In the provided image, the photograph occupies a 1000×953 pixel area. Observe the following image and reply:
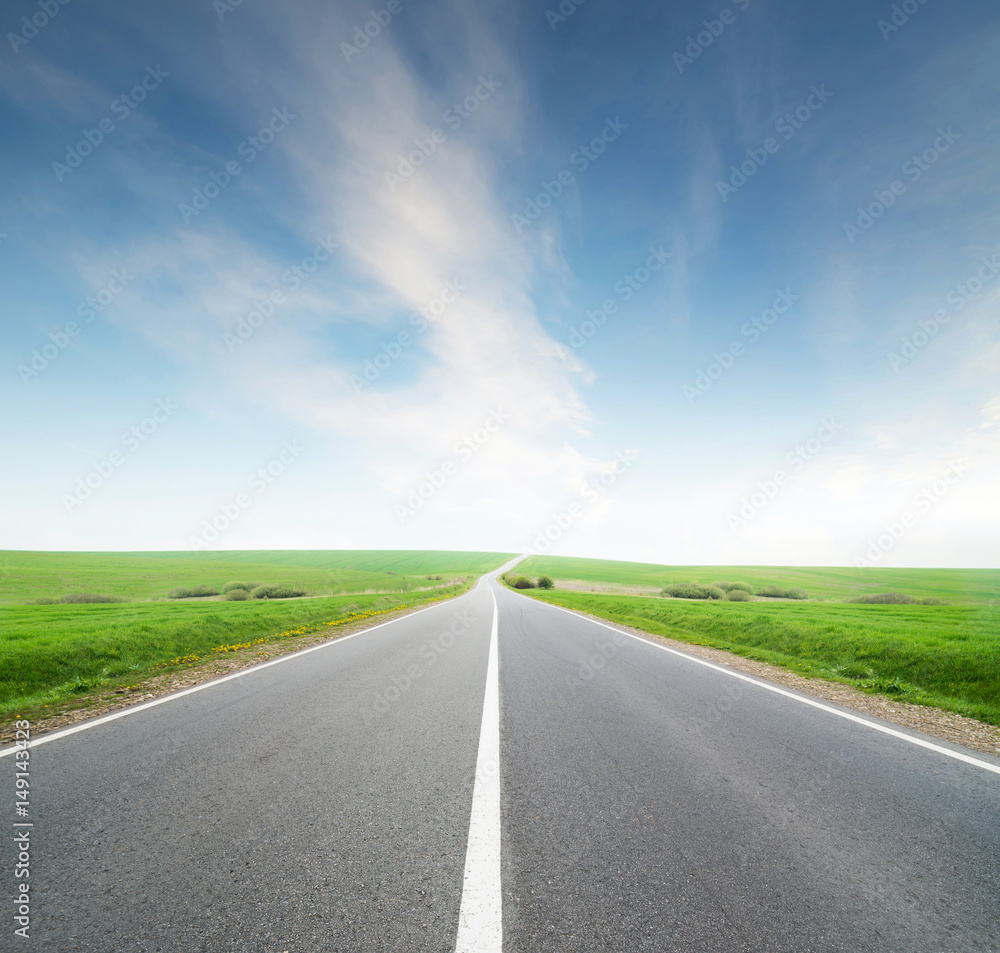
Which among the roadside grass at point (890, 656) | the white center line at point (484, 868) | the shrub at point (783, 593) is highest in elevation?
the white center line at point (484, 868)

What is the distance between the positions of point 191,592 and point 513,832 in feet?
158

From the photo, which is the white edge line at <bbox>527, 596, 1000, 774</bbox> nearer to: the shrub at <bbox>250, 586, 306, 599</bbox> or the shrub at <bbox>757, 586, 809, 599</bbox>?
the shrub at <bbox>250, 586, 306, 599</bbox>

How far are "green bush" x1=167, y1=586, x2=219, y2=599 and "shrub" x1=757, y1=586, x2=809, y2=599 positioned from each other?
189 feet

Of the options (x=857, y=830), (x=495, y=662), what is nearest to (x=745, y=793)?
(x=857, y=830)

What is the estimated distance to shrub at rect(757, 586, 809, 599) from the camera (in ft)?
146

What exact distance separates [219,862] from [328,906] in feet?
3.10

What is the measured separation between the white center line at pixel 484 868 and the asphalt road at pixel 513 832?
0.04 metres

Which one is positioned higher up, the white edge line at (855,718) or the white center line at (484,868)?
the white center line at (484,868)

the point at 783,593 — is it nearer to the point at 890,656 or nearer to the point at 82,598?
the point at 890,656

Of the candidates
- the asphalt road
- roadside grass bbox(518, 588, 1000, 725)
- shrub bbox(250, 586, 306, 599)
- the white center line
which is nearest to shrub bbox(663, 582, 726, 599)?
roadside grass bbox(518, 588, 1000, 725)

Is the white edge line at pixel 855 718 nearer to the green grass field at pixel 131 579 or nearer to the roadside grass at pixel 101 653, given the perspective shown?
the roadside grass at pixel 101 653

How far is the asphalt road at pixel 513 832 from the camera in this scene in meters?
2.23

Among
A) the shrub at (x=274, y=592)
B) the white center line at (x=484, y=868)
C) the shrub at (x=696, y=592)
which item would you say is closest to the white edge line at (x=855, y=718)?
the white center line at (x=484, y=868)

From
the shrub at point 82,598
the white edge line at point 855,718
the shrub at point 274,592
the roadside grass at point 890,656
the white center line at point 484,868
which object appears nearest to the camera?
the white center line at point 484,868
